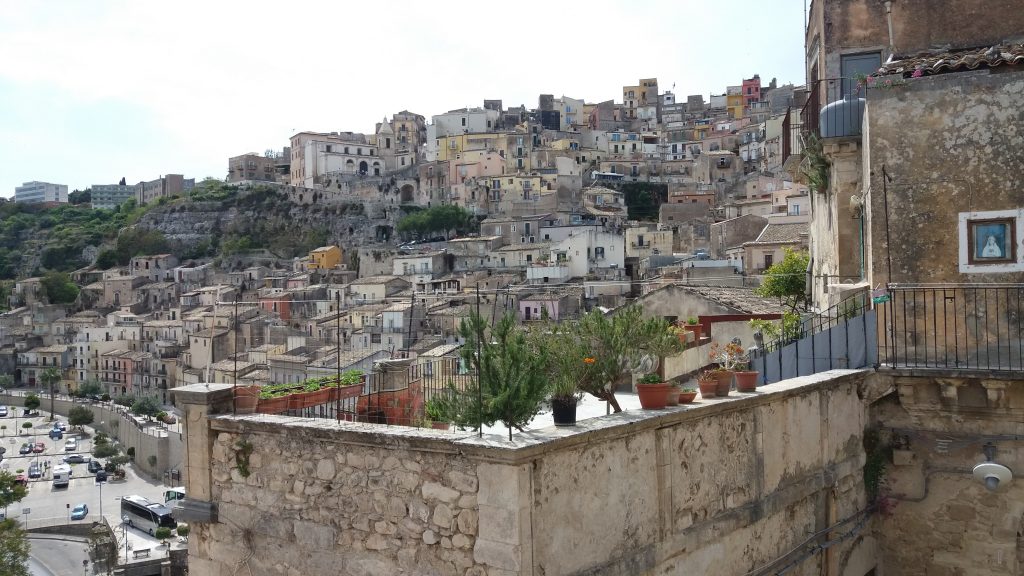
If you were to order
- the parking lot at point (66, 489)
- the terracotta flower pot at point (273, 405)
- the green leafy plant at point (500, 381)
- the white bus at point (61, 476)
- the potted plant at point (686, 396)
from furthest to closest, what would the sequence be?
the white bus at point (61, 476)
the parking lot at point (66, 489)
the terracotta flower pot at point (273, 405)
the potted plant at point (686, 396)
the green leafy plant at point (500, 381)

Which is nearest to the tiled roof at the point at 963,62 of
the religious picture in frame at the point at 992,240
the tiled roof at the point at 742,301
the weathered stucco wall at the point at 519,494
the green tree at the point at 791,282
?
the religious picture in frame at the point at 992,240

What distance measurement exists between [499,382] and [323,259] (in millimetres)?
86506

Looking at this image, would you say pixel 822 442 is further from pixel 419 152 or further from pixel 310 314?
pixel 419 152

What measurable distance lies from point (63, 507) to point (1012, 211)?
50.5 meters

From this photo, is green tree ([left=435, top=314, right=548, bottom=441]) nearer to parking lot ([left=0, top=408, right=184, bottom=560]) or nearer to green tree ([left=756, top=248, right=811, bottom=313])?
green tree ([left=756, top=248, right=811, bottom=313])

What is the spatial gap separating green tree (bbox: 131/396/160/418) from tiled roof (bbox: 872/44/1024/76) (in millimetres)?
62091

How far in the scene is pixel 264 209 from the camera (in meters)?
110

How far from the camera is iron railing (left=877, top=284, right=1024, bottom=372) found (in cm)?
874

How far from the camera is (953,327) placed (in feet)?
29.4

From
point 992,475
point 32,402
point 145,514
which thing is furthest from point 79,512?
point 992,475

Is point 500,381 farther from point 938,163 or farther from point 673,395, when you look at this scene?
point 938,163

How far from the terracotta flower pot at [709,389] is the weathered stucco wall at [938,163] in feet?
10.7

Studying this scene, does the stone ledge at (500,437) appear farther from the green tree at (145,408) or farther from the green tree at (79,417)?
the green tree at (79,417)

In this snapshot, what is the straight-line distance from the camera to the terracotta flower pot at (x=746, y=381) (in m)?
7.50
